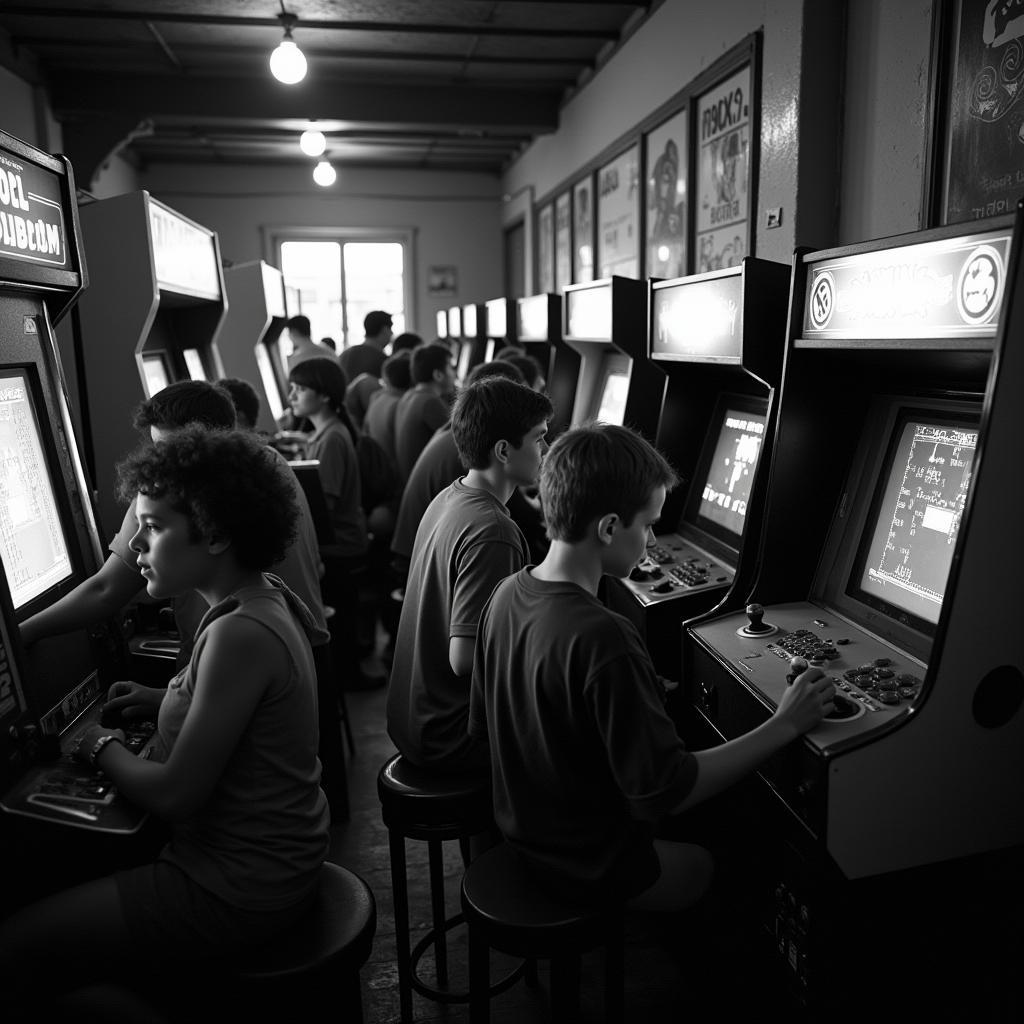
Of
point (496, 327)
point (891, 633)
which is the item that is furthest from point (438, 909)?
point (496, 327)

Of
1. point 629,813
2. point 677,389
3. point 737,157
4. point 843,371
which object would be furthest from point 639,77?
point 629,813

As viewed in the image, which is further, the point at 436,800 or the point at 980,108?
the point at 980,108

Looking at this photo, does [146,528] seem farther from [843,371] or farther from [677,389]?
[677,389]


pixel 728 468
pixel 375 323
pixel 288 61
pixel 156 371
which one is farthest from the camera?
pixel 375 323

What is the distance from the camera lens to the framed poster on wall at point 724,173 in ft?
13.2

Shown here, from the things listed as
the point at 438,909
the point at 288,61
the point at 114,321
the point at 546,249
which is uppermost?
the point at 288,61

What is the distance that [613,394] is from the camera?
377cm

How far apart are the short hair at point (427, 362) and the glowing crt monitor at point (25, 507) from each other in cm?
283

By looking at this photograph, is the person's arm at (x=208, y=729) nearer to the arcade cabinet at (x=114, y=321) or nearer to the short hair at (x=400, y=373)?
the arcade cabinet at (x=114, y=321)

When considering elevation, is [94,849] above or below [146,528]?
below

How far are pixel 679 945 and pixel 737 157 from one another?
323 cm

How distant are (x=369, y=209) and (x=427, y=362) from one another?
7196mm

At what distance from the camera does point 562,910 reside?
147cm

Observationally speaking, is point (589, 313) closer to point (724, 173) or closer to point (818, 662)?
point (724, 173)
